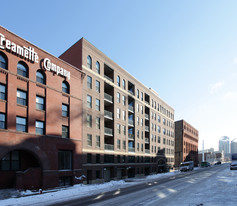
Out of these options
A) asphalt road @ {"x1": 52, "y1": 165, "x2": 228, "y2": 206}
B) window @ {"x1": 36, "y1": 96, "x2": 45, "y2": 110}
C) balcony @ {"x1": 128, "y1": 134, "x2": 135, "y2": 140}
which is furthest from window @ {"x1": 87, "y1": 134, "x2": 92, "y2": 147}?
balcony @ {"x1": 128, "y1": 134, "x2": 135, "y2": 140}

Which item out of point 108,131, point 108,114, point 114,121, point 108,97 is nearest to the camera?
point 108,131

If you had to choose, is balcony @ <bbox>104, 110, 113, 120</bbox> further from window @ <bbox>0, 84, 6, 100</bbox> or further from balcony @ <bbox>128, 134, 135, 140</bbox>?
window @ <bbox>0, 84, 6, 100</bbox>

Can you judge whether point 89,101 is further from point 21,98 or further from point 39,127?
point 21,98

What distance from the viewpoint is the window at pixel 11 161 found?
23.3 metres

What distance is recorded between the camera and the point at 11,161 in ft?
78.5

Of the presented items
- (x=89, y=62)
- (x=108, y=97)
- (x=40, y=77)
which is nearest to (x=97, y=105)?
(x=108, y=97)

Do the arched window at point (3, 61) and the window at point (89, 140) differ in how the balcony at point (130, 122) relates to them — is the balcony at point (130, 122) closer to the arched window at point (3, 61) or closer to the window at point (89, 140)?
the window at point (89, 140)

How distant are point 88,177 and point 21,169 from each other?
474 inches

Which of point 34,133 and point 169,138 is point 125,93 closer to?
point 34,133

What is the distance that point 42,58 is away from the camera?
91.1 ft

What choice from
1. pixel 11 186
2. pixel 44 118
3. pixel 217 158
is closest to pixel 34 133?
pixel 44 118

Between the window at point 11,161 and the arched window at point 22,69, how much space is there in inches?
356

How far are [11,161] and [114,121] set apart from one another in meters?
21.2

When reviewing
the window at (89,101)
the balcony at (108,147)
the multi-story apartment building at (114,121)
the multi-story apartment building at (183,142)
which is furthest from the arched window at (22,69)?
the multi-story apartment building at (183,142)
